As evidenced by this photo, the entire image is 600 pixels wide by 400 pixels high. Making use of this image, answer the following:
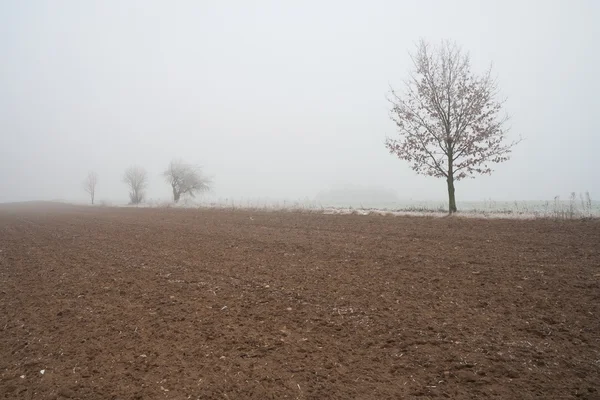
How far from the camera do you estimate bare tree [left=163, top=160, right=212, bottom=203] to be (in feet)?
157

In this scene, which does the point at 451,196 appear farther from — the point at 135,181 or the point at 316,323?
the point at 135,181

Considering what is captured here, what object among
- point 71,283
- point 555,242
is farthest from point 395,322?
point 71,283

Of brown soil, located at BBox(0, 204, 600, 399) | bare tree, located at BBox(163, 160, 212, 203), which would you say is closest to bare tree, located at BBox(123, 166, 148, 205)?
bare tree, located at BBox(163, 160, 212, 203)

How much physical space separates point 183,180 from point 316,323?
156 ft

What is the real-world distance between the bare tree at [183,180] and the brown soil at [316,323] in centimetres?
4099

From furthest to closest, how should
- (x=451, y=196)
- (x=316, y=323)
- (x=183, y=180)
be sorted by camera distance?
(x=183, y=180), (x=451, y=196), (x=316, y=323)

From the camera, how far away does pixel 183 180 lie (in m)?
47.9

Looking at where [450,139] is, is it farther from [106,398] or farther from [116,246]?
[106,398]

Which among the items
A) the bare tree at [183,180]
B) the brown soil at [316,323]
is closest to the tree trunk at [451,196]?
the brown soil at [316,323]

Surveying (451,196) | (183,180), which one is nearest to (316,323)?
(451,196)

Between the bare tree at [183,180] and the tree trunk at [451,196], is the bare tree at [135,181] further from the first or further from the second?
the tree trunk at [451,196]

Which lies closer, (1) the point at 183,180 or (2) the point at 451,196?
(2) the point at 451,196

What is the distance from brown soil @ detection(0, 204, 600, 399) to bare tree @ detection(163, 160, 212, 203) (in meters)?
41.0

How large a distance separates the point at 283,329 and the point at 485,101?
52.0 ft
